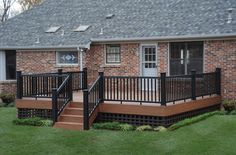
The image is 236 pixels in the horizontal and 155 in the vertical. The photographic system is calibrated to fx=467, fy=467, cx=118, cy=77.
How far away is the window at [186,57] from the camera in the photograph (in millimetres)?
18484

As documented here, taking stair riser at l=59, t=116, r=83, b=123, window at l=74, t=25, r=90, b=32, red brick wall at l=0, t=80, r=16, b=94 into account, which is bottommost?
stair riser at l=59, t=116, r=83, b=123

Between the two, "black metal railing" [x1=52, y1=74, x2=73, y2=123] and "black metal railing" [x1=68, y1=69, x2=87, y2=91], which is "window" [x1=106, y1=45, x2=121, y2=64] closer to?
"black metal railing" [x1=68, y1=69, x2=87, y2=91]

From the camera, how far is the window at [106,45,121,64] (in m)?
20.4

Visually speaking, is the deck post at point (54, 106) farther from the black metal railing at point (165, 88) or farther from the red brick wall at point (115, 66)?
the red brick wall at point (115, 66)

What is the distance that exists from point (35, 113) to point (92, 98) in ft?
8.63

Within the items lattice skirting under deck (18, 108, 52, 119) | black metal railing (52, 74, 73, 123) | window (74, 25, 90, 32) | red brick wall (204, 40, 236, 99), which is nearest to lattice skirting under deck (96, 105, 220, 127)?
black metal railing (52, 74, 73, 123)

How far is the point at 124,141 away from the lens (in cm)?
1234

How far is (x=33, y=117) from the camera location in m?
16.1

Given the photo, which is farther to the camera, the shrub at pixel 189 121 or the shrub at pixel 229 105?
the shrub at pixel 229 105

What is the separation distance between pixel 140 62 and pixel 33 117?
18.7 ft

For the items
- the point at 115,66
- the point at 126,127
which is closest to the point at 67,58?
the point at 115,66

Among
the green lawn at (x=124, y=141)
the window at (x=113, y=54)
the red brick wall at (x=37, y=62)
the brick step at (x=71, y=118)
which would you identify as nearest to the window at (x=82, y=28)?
the red brick wall at (x=37, y=62)

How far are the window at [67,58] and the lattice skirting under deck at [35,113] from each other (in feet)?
18.4

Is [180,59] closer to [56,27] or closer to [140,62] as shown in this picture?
[140,62]
